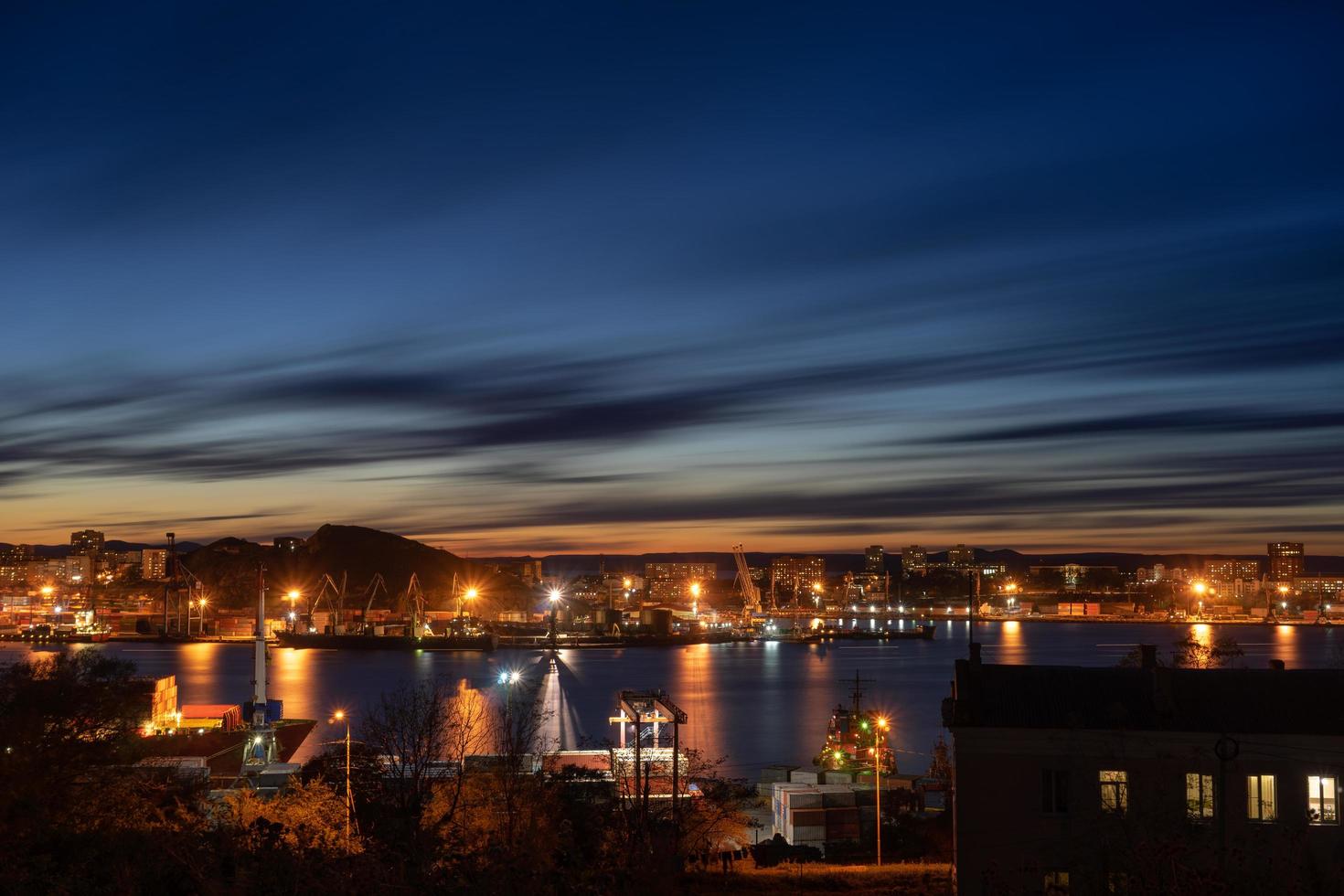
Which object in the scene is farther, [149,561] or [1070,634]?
[149,561]

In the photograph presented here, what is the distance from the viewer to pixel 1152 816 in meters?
3.79

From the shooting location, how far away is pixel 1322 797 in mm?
5973

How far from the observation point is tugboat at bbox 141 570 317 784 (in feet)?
55.8

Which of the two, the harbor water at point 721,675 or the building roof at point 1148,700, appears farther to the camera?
the harbor water at point 721,675

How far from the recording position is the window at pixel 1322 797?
19.4 ft

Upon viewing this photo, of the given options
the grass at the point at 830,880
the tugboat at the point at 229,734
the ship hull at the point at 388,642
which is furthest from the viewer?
the ship hull at the point at 388,642

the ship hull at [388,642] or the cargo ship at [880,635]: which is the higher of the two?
the ship hull at [388,642]

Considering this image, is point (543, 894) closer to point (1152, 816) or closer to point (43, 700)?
point (1152, 816)

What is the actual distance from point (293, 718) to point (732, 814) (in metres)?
18.4

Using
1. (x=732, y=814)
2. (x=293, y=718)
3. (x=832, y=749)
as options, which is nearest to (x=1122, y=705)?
(x=732, y=814)

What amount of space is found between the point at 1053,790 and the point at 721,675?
35.5 metres

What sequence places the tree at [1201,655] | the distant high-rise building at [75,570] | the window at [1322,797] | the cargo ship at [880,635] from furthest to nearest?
the distant high-rise building at [75,570]
the cargo ship at [880,635]
the tree at [1201,655]
the window at [1322,797]

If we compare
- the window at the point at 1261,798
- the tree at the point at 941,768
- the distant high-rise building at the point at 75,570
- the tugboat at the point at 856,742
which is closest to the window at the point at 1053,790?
the window at the point at 1261,798

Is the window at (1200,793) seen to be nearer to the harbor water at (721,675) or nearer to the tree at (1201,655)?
the tree at (1201,655)
